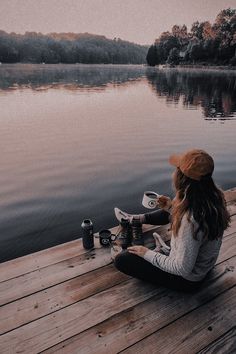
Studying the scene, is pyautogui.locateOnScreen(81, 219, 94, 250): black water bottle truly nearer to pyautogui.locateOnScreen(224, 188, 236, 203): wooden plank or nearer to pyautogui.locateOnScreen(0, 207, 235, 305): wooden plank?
pyautogui.locateOnScreen(0, 207, 235, 305): wooden plank

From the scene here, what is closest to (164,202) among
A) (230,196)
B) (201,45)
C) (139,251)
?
(139,251)

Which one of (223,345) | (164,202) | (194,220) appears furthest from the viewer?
(164,202)

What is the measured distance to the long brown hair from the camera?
2.72m

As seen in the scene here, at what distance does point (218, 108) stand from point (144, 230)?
22495mm

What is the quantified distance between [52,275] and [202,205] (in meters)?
2.13

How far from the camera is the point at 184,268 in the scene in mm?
2932

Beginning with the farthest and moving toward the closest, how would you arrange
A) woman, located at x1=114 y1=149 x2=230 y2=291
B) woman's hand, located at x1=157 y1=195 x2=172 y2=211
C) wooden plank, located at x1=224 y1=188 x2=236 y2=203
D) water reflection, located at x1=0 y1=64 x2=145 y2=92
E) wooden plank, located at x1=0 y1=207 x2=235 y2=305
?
water reflection, located at x1=0 y1=64 x2=145 y2=92 < wooden plank, located at x1=224 y1=188 x2=236 y2=203 < woman's hand, located at x1=157 y1=195 x2=172 y2=211 < wooden plank, located at x1=0 y1=207 x2=235 y2=305 < woman, located at x1=114 y1=149 x2=230 y2=291

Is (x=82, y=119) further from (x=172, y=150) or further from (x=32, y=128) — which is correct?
(x=172, y=150)

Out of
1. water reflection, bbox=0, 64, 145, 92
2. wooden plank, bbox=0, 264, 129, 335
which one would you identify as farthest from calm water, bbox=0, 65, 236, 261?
water reflection, bbox=0, 64, 145, 92

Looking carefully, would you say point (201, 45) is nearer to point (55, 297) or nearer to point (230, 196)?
point (230, 196)

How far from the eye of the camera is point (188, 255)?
282 cm

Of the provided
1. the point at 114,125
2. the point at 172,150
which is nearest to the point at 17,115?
the point at 114,125

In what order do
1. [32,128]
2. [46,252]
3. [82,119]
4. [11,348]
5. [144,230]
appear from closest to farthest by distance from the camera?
[11,348]
[46,252]
[144,230]
[32,128]
[82,119]

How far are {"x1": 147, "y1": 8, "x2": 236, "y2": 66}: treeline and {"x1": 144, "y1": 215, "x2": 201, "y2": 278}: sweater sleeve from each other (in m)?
103
